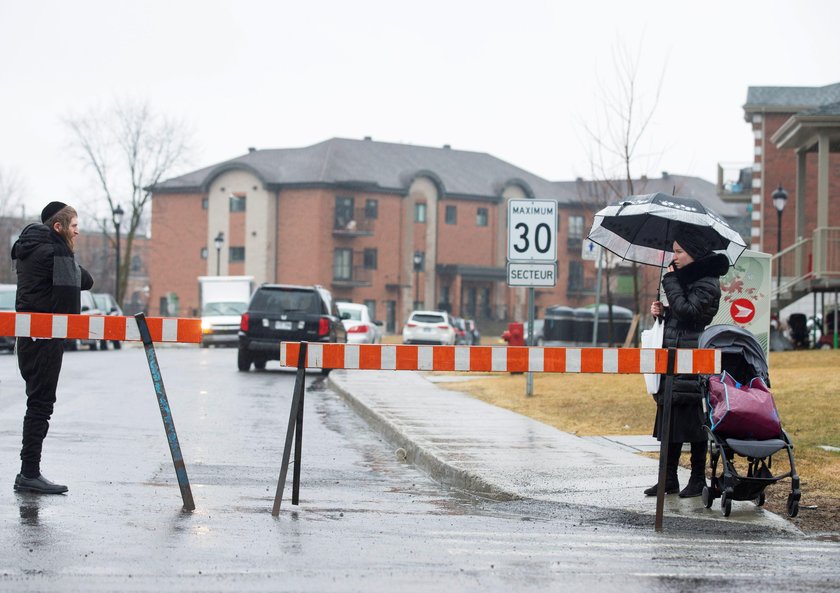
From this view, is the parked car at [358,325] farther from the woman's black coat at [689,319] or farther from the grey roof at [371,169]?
the grey roof at [371,169]

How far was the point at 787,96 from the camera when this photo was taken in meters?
46.5

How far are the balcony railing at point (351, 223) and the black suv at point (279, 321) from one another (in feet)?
177

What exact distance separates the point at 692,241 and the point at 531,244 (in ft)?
29.9

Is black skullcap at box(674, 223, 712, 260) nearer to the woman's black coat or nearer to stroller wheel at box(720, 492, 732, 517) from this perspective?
the woman's black coat

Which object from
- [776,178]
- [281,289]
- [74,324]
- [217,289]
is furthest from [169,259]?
[74,324]

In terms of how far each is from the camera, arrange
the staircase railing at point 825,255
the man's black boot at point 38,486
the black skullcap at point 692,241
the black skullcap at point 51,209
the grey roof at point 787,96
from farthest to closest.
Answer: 1. the grey roof at point 787,96
2. the staircase railing at point 825,255
3. the black skullcap at point 692,241
4. the black skullcap at point 51,209
5. the man's black boot at point 38,486

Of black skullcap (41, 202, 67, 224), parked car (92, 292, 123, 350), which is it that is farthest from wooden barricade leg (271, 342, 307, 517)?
parked car (92, 292, 123, 350)

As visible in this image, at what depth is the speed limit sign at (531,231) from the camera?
1823cm

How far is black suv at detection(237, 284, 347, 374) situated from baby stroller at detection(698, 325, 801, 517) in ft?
54.9

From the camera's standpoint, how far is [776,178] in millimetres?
45406

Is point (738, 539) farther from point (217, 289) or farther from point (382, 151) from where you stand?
→ point (382, 151)

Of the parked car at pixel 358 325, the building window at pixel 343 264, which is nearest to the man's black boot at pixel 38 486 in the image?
the parked car at pixel 358 325

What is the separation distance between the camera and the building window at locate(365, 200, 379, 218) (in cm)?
8069

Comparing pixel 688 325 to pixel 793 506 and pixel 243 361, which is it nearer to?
pixel 793 506
